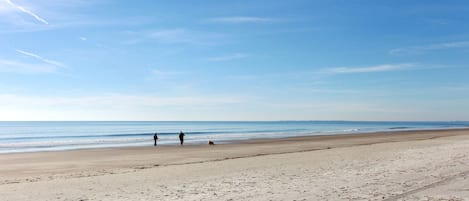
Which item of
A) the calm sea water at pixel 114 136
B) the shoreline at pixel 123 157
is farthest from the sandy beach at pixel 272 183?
the calm sea water at pixel 114 136

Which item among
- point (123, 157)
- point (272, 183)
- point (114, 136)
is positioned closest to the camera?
point (272, 183)

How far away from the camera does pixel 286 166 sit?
18.1 meters

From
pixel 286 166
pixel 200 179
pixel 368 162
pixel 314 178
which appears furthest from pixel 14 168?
pixel 368 162

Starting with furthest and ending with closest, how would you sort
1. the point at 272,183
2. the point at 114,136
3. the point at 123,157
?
1. the point at 114,136
2. the point at 123,157
3. the point at 272,183

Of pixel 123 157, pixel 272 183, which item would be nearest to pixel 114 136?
pixel 123 157

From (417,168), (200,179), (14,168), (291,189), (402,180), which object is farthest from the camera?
(14,168)

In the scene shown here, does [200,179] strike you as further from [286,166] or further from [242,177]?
[286,166]

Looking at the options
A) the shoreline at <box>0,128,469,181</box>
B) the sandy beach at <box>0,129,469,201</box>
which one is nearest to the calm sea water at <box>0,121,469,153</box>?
the shoreline at <box>0,128,469,181</box>

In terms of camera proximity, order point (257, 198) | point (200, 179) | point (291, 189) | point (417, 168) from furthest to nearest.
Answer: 1. point (417, 168)
2. point (200, 179)
3. point (291, 189)
4. point (257, 198)

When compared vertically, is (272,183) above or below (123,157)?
above

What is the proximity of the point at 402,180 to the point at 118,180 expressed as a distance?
8825 millimetres

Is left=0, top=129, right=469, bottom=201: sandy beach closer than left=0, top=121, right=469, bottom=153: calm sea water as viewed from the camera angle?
Yes

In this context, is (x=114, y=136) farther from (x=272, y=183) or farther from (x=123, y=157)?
(x=272, y=183)

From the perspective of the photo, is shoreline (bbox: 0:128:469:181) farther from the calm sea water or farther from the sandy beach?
the calm sea water
